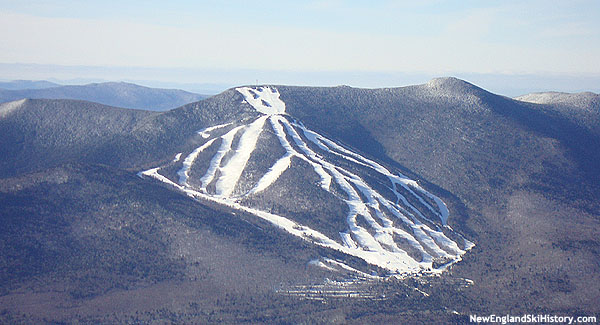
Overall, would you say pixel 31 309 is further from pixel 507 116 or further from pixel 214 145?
pixel 507 116

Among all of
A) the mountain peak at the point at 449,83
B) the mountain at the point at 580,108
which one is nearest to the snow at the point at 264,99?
the mountain peak at the point at 449,83

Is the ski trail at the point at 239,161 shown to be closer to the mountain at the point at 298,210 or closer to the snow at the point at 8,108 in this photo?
the mountain at the point at 298,210

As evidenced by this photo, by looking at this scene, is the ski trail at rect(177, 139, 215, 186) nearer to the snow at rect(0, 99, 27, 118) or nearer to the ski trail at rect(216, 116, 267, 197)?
the ski trail at rect(216, 116, 267, 197)

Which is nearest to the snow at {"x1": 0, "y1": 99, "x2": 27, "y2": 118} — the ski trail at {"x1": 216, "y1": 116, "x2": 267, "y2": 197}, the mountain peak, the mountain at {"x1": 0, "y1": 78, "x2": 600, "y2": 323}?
the mountain at {"x1": 0, "y1": 78, "x2": 600, "y2": 323}

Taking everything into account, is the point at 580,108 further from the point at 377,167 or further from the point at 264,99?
the point at 264,99

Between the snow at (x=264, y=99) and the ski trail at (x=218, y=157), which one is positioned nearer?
the ski trail at (x=218, y=157)

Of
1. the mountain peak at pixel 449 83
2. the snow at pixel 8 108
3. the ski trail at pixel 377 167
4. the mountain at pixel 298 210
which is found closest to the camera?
the mountain at pixel 298 210

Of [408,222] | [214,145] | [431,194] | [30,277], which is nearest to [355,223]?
[408,222]
